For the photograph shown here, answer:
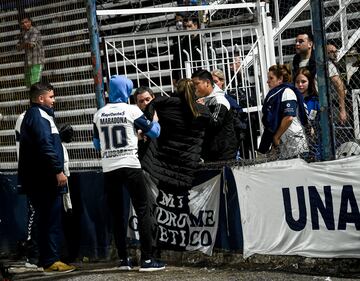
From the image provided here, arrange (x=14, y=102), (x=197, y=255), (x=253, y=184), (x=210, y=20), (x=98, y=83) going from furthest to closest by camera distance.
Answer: (x=210, y=20) < (x=14, y=102) < (x=98, y=83) < (x=197, y=255) < (x=253, y=184)

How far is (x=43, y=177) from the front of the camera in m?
9.94

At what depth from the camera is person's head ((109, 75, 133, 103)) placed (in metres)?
9.33

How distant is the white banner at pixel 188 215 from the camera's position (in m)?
9.41

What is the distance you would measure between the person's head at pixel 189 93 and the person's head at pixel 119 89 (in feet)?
1.77

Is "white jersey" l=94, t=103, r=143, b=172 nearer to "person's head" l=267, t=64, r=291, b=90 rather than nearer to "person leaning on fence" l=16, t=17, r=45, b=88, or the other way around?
"person's head" l=267, t=64, r=291, b=90

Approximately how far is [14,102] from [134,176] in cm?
324

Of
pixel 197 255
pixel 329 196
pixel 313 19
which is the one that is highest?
pixel 313 19

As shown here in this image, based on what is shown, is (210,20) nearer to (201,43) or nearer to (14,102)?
(201,43)

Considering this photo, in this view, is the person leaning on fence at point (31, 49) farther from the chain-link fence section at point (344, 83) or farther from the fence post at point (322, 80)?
the fence post at point (322, 80)

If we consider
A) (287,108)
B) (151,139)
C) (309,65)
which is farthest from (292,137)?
(309,65)

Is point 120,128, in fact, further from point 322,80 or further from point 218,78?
point 322,80

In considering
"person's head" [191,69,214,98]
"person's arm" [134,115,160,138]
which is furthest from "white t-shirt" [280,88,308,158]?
"person's arm" [134,115,160,138]

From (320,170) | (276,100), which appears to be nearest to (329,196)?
(320,170)

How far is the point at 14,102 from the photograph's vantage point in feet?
39.0
